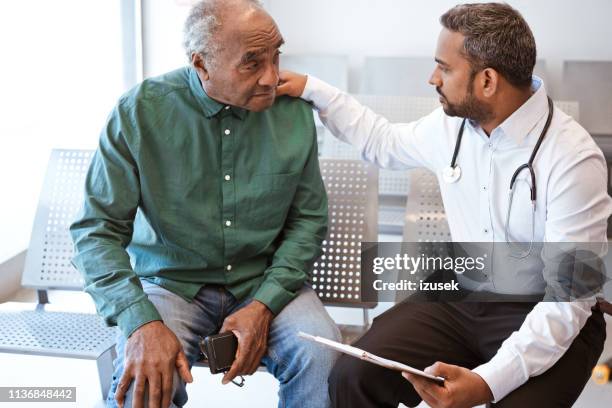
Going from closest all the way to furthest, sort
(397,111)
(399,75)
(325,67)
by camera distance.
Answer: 1. (397,111)
2. (399,75)
3. (325,67)

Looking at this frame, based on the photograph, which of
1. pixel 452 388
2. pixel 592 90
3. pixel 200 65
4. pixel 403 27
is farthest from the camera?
pixel 403 27

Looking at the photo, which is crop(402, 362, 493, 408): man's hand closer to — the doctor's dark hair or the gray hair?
the doctor's dark hair

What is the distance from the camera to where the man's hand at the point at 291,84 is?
233 centimetres

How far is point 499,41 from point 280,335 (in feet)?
3.23

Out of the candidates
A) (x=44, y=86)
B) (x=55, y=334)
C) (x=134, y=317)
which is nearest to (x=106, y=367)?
(x=55, y=334)

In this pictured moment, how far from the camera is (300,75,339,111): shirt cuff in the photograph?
2.41 metres

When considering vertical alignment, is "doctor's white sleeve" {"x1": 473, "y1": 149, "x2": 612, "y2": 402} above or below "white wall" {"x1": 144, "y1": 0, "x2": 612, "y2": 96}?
below

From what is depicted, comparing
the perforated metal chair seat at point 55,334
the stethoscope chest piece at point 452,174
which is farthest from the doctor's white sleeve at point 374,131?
the perforated metal chair seat at point 55,334

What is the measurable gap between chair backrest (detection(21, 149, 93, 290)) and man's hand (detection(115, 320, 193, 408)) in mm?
735

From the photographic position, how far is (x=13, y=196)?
3982 mm

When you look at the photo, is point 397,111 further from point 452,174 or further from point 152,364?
point 152,364

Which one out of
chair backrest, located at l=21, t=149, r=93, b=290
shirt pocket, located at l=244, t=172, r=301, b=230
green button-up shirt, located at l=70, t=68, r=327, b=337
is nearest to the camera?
green button-up shirt, located at l=70, t=68, r=327, b=337

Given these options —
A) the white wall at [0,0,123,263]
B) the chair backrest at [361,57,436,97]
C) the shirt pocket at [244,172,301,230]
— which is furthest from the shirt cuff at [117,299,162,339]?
the chair backrest at [361,57,436,97]

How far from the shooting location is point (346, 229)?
2.57m
